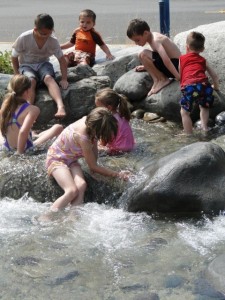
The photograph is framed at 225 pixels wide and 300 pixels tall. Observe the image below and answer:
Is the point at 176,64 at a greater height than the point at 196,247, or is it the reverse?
the point at 176,64

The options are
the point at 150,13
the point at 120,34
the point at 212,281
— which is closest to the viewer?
the point at 212,281

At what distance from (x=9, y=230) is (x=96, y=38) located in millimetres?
4691

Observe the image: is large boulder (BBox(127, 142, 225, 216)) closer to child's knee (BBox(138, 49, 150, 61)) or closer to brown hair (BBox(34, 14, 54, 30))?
child's knee (BBox(138, 49, 150, 61))

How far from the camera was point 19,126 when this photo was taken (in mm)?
6902

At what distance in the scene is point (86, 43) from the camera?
967 centimetres

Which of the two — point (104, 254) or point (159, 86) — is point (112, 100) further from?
point (104, 254)

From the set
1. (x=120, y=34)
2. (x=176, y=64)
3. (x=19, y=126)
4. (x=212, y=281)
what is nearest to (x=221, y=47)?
(x=176, y=64)

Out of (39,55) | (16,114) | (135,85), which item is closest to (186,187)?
(16,114)

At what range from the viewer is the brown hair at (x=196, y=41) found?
7977 millimetres

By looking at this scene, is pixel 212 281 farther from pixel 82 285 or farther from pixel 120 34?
pixel 120 34

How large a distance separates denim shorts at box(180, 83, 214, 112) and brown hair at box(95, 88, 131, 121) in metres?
1.12

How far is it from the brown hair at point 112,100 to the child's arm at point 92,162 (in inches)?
32.7

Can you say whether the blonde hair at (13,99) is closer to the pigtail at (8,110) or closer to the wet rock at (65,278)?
A: the pigtail at (8,110)

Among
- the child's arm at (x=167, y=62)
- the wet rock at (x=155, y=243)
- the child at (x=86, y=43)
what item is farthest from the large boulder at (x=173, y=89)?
the wet rock at (x=155, y=243)
